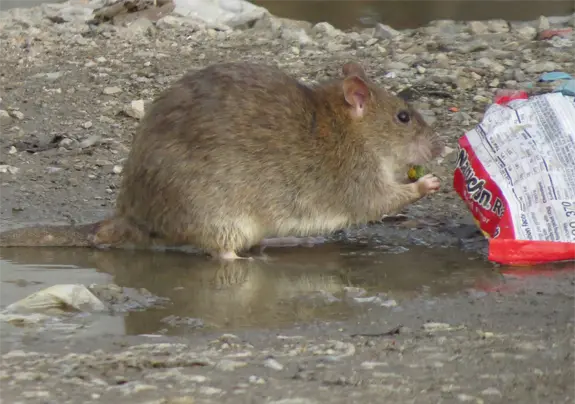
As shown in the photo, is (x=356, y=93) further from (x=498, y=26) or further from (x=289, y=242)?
(x=498, y=26)

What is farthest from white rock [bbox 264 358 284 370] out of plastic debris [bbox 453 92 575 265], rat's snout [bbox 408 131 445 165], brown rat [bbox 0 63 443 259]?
rat's snout [bbox 408 131 445 165]

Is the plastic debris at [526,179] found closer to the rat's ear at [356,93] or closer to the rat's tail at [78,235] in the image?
the rat's ear at [356,93]

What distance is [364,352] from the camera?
3.95 meters

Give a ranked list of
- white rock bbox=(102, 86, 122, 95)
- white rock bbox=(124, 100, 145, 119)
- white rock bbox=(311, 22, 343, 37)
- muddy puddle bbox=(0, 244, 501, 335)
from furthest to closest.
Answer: white rock bbox=(311, 22, 343, 37), white rock bbox=(102, 86, 122, 95), white rock bbox=(124, 100, 145, 119), muddy puddle bbox=(0, 244, 501, 335)

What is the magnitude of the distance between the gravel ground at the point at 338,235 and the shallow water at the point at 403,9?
106 cm

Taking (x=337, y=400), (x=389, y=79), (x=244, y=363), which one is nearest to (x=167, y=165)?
(x=244, y=363)

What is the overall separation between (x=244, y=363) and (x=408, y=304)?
1199 mm

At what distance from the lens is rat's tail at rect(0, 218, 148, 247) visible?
5.81 m

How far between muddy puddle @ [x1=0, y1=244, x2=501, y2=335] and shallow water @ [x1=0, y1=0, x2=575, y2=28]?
6329 mm

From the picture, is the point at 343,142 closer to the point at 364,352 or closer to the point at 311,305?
the point at 311,305

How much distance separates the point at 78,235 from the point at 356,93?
5.31 ft

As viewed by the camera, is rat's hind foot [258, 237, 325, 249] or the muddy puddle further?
rat's hind foot [258, 237, 325, 249]

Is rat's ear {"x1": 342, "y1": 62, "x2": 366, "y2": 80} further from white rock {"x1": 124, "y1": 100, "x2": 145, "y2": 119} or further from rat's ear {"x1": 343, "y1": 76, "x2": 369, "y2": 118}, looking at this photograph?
white rock {"x1": 124, "y1": 100, "x2": 145, "y2": 119}

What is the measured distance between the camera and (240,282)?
5.38 metres
